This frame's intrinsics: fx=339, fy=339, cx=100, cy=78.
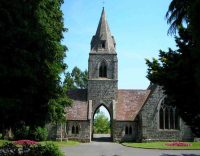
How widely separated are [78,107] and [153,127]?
10211 mm

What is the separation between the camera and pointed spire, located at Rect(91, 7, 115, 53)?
159 feet

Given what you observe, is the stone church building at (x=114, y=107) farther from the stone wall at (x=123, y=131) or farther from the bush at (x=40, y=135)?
the bush at (x=40, y=135)

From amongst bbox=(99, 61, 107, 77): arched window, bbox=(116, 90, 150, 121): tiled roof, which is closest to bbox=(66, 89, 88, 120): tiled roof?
bbox=(99, 61, 107, 77): arched window

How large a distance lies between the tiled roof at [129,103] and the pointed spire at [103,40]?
6.48m

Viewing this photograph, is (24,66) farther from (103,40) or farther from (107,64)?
(103,40)

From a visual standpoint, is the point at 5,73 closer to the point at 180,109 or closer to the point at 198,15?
the point at 180,109

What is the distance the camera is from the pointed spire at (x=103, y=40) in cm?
4834

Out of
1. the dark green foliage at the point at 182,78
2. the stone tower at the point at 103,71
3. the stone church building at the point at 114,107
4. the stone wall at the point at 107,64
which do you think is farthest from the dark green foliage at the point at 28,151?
the stone wall at the point at 107,64

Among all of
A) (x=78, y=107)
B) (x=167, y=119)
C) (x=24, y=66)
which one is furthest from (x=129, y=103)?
(x=24, y=66)

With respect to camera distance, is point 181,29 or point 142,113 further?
point 142,113

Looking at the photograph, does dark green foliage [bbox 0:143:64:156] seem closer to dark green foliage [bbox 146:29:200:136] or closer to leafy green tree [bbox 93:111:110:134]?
dark green foliage [bbox 146:29:200:136]

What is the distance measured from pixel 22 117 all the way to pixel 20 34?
4.14m

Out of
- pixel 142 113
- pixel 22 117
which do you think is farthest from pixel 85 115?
pixel 22 117

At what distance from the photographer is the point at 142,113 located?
138ft
